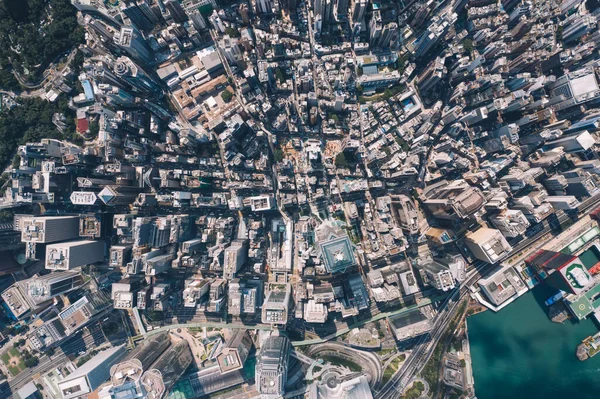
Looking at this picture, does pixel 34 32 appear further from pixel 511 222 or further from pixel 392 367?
pixel 511 222

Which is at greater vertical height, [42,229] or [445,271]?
[42,229]

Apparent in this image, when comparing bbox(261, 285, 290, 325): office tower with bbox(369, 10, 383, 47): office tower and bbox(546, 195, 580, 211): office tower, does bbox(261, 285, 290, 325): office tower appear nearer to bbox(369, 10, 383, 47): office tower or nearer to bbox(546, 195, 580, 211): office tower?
bbox(369, 10, 383, 47): office tower

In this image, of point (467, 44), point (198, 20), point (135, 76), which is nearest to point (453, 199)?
point (467, 44)

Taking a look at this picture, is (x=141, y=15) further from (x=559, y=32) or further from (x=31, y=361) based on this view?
(x=559, y=32)

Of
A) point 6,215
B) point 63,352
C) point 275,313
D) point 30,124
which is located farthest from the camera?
point 63,352

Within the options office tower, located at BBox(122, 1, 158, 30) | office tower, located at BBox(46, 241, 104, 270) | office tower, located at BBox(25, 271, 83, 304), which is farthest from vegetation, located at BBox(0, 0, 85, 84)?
office tower, located at BBox(25, 271, 83, 304)

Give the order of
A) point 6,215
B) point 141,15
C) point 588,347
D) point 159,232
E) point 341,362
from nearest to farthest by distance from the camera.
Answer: point 141,15 → point 159,232 → point 6,215 → point 588,347 → point 341,362

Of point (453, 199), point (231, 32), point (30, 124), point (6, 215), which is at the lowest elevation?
point (453, 199)

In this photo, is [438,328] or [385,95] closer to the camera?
[438,328]
